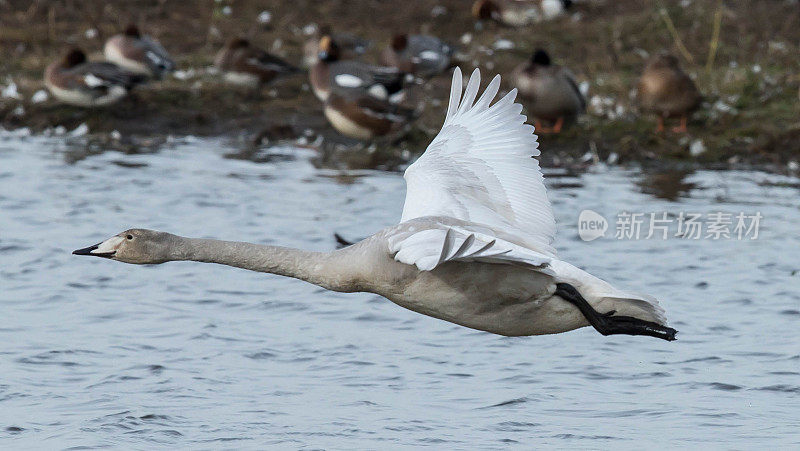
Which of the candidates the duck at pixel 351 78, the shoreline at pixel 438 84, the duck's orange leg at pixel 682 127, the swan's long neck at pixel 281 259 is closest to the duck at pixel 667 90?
the duck's orange leg at pixel 682 127

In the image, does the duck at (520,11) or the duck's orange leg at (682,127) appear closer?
the duck's orange leg at (682,127)

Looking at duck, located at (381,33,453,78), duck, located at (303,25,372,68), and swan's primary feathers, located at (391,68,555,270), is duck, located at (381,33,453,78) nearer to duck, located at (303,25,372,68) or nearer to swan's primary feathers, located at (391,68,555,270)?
duck, located at (303,25,372,68)

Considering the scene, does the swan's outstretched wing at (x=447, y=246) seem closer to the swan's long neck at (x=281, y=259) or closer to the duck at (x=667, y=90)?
the swan's long neck at (x=281, y=259)

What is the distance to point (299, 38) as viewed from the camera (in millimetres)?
18406

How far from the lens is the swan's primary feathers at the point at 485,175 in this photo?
22.3ft

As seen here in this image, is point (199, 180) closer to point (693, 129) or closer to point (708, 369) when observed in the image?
point (693, 129)

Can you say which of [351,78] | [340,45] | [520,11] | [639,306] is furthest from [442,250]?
[520,11]

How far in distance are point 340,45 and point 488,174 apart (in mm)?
10055

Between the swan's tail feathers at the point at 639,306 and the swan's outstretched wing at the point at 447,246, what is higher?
the swan's outstretched wing at the point at 447,246

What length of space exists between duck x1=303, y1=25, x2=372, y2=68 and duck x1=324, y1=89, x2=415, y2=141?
189 cm

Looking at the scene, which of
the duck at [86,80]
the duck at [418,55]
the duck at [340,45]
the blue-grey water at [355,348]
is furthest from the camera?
the duck at [340,45]

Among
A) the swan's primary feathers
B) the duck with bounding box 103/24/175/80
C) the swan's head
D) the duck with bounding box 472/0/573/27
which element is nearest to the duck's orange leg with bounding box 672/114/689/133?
the duck with bounding box 472/0/573/27

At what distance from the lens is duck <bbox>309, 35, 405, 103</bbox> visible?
15.0 meters

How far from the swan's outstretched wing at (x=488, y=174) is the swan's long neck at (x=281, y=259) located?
67 cm
